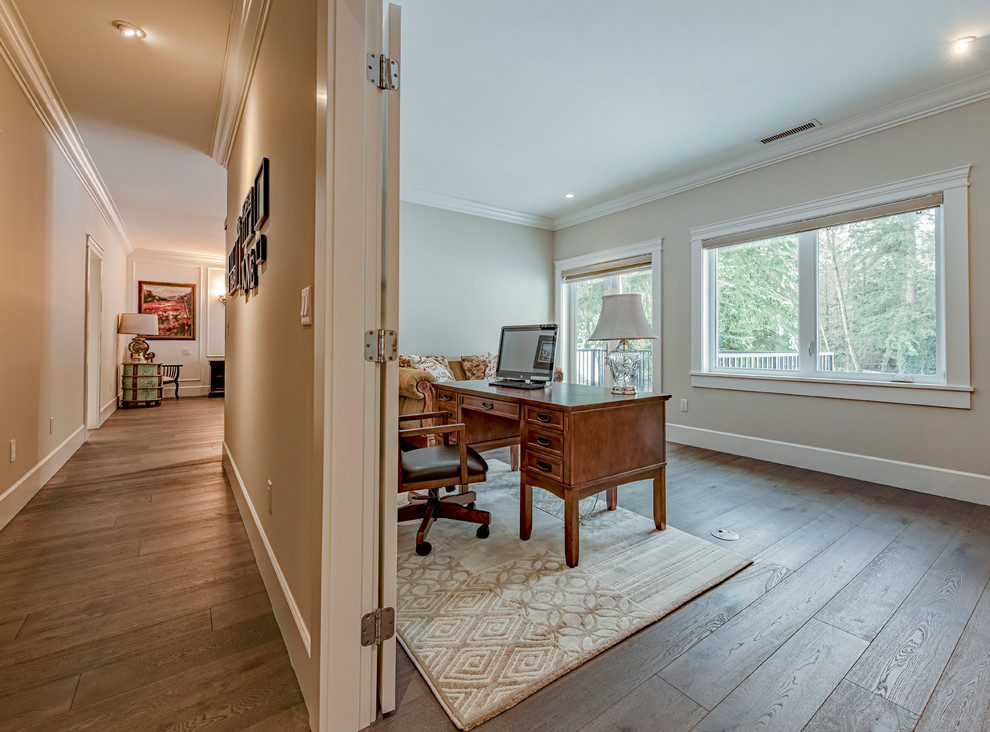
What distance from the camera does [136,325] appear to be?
650cm

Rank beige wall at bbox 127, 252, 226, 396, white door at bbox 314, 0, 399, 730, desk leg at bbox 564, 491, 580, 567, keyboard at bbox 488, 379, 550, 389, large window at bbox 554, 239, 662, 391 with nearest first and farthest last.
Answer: white door at bbox 314, 0, 399, 730, desk leg at bbox 564, 491, 580, 567, keyboard at bbox 488, 379, 550, 389, large window at bbox 554, 239, 662, 391, beige wall at bbox 127, 252, 226, 396

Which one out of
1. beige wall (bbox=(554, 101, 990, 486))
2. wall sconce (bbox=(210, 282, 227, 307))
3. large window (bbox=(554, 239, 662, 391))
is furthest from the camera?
wall sconce (bbox=(210, 282, 227, 307))

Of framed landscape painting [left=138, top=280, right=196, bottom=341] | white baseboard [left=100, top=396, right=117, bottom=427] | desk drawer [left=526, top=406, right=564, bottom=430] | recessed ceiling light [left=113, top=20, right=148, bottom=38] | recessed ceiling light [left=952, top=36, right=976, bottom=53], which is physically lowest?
white baseboard [left=100, top=396, right=117, bottom=427]

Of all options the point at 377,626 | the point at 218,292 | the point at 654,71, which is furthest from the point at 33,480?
the point at 218,292

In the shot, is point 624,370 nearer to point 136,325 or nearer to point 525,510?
point 525,510

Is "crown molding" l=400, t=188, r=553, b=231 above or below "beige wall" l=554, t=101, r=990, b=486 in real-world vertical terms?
above

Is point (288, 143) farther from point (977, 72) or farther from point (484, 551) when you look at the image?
→ point (977, 72)

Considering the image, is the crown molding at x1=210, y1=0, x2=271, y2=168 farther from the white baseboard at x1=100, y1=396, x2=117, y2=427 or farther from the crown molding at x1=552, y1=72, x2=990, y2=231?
the white baseboard at x1=100, y1=396, x2=117, y2=427

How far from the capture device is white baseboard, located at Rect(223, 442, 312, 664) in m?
1.27

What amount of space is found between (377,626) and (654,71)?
321cm

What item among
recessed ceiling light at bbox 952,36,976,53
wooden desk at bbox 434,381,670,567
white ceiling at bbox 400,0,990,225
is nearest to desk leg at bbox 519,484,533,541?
wooden desk at bbox 434,381,670,567

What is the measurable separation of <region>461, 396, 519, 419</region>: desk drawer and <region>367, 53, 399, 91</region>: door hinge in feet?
4.80

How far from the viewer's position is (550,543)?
7.16 ft

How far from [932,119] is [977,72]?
0.96 feet
